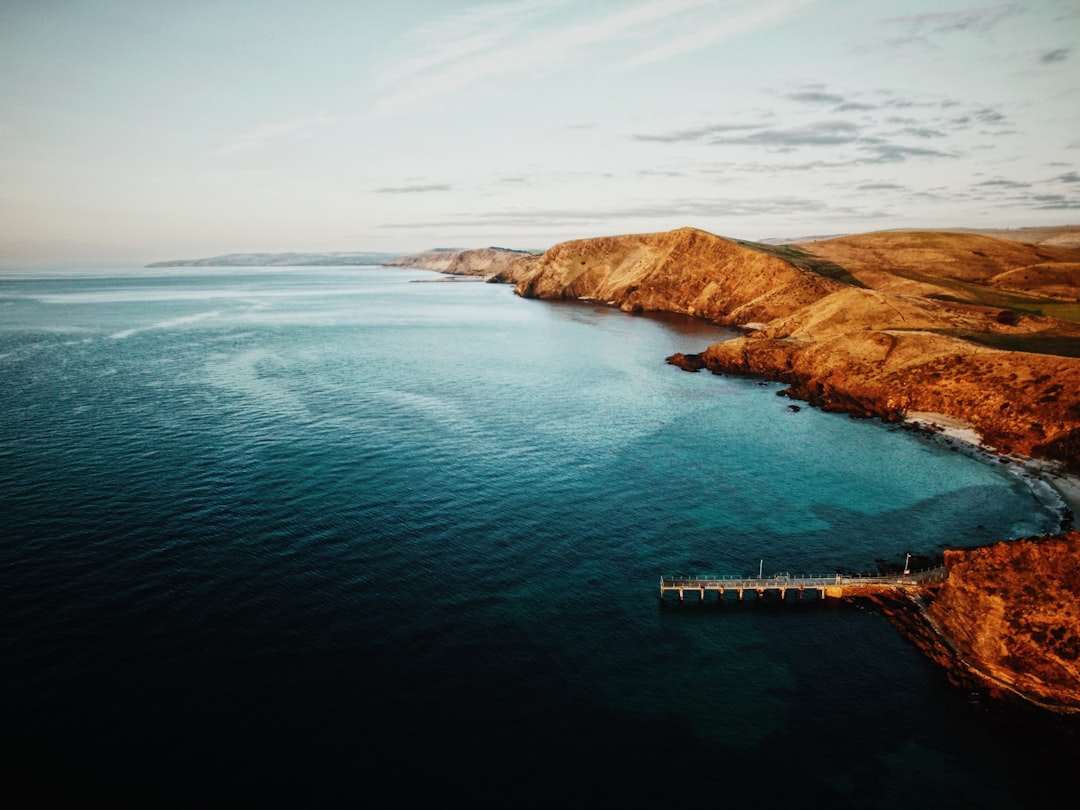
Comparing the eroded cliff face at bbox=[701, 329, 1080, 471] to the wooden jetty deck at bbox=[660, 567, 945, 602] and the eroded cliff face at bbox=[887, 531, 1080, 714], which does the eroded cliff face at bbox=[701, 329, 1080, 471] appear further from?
the eroded cliff face at bbox=[887, 531, 1080, 714]

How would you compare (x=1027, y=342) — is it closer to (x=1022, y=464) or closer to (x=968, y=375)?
(x=968, y=375)

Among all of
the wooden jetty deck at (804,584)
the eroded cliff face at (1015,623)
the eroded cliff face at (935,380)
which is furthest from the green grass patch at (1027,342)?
the eroded cliff face at (1015,623)

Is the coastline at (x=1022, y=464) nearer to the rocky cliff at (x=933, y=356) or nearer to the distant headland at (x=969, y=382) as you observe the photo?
the distant headland at (x=969, y=382)

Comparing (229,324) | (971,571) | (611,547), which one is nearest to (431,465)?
(611,547)

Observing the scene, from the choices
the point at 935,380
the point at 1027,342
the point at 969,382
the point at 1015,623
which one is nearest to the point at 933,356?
the point at 935,380

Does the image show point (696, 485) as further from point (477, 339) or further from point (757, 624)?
point (477, 339)
